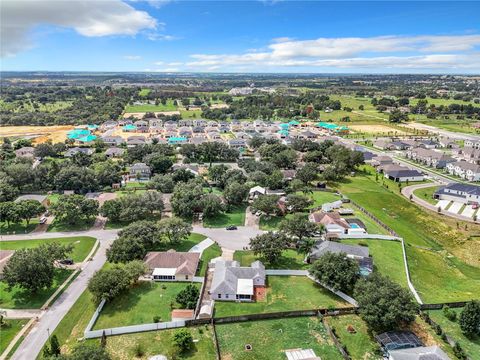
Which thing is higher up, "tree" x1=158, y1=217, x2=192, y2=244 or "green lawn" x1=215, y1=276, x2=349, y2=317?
"tree" x1=158, y1=217, x2=192, y2=244

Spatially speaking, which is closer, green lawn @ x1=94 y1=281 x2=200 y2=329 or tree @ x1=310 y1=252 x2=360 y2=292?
green lawn @ x1=94 y1=281 x2=200 y2=329

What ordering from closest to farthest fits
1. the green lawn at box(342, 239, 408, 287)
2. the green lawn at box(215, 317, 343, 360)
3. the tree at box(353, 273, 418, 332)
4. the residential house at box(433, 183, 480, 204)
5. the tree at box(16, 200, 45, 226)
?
the green lawn at box(215, 317, 343, 360) → the tree at box(353, 273, 418, 332) → the green lawn at box(342, 239, 408, 287) → the tree at box(16, 200, 45, 226) → the residential house at box(433, 183, 480, 204)

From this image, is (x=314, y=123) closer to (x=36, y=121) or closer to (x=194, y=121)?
(x=194, y=121)

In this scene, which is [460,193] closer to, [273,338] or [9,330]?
[273,338]

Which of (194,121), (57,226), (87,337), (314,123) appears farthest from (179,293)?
(314,123)

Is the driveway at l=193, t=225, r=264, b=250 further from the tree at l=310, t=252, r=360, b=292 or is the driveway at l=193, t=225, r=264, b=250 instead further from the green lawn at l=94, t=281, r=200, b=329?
the tree at l=310, t=252, r=360, b=292

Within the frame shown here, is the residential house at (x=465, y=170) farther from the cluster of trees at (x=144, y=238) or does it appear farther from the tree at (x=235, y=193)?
the cluster of trees at (x=144, y=238)

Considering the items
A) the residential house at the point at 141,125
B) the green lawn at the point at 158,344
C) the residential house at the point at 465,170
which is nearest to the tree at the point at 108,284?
the green lawn at the point at 158,344

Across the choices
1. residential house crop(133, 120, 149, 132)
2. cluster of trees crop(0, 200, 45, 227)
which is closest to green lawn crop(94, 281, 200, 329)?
cluster of trees crop(0, 200, 45, 227)
